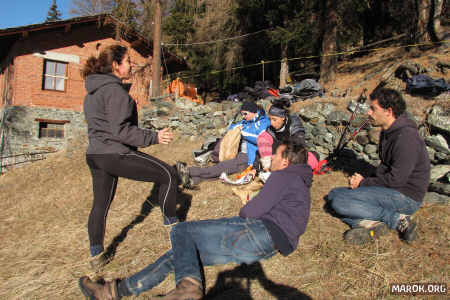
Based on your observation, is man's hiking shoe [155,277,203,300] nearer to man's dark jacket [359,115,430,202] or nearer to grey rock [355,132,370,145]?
man's dark jacket [359,115,430,202]

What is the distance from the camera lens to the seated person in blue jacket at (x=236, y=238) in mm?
1818

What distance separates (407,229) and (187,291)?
7.17 feet

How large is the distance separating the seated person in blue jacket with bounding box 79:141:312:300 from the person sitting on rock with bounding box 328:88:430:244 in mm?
1050

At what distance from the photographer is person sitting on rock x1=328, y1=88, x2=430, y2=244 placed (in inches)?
102

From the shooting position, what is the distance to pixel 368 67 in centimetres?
1046

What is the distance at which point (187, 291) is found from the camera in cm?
158

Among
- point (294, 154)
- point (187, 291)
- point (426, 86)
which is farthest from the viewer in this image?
point (426, 86)

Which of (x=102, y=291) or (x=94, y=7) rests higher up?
(x=94, y=7)

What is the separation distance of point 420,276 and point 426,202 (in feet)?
5.11

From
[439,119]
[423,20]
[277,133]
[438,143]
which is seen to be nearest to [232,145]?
[277,133]

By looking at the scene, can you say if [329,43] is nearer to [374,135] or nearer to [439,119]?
[374,135]

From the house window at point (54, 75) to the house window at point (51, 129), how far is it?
1578 mm

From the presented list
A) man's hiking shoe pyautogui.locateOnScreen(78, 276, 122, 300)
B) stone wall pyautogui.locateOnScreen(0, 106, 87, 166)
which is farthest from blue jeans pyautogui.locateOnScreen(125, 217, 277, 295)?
stone wall pyautogui.locateOnScreen(0, 106, 87, 166)

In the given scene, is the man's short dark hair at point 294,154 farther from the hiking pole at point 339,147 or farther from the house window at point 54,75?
the house window at point 54,75
